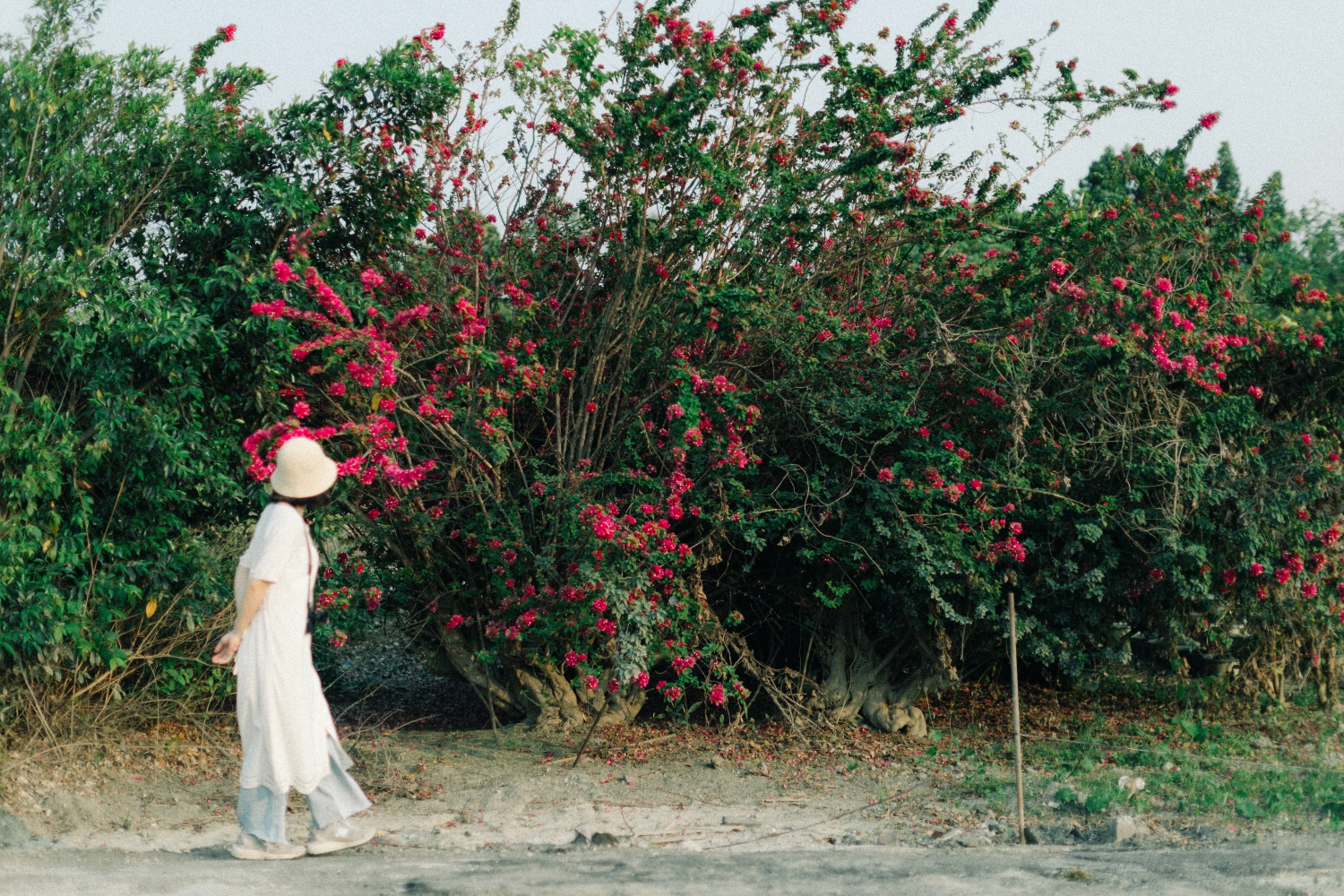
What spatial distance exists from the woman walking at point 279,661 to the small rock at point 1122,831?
3.71m

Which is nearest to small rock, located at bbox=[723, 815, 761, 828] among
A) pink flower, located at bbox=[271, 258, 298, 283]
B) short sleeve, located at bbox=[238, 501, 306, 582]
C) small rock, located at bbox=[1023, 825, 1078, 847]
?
small rock, located at bbox=[1023, 825, 1078, 847]

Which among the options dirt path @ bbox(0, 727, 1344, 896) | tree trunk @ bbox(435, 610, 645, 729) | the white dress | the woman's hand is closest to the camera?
the woman's hand

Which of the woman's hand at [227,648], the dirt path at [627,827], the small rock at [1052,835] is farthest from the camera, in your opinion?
the small rock at [1052,835]

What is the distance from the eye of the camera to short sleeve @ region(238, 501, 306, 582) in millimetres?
4047

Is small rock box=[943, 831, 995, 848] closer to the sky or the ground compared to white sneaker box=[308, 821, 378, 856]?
closer to the ground

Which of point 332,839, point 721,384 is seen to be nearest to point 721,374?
point 721,384

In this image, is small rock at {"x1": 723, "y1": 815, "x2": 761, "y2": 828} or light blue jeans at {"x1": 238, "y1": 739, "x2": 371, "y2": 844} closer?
light blue jeans at {"x1": 238, "y1": 739, "x2": 371, "y2": 844}

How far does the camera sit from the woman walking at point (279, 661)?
4074 mm

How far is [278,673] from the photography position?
414 cm

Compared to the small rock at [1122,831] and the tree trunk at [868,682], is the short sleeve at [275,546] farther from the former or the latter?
the tree trunk at [868,682]

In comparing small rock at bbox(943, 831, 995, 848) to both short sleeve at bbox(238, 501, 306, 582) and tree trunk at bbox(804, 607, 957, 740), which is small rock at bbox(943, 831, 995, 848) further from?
short sleeve at bbox(238, 501, 306, 582)

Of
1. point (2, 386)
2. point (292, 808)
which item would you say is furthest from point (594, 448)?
point (2, 386)

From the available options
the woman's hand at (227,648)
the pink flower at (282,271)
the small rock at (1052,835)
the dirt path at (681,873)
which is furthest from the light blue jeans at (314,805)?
the small rock at (1052,835)

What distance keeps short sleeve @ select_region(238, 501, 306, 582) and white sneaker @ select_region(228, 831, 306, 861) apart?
1.06 m
